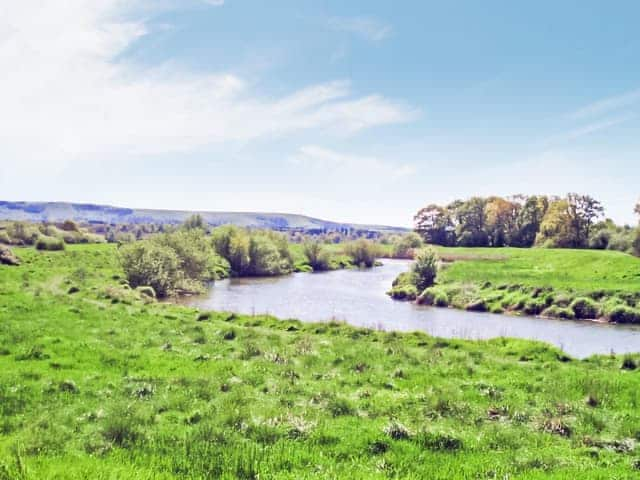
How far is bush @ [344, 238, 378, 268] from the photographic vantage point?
411ft

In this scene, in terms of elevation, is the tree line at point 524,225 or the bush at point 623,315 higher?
the tree line at point 524,225

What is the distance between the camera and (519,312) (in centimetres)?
4841

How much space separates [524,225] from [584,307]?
68.0 m

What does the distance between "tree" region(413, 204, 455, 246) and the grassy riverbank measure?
112 m

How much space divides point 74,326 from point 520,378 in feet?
57.2

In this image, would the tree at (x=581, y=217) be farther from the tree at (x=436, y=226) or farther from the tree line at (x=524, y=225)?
the tree at (x=436, y=226)

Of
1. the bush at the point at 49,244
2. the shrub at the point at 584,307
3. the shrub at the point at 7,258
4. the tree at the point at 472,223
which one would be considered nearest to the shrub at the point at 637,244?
the shrub at the point at 584,307

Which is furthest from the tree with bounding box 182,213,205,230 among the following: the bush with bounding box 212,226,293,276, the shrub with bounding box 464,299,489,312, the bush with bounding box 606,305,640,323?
the bush with bounding box 606,305,640,323

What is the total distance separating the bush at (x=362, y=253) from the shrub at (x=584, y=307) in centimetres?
7958

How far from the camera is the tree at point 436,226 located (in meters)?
129

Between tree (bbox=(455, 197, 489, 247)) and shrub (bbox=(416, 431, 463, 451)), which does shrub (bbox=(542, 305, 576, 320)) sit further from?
tree (bbox=(455, 197, 489, 247))

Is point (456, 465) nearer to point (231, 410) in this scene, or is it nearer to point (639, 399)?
point (231, 410)

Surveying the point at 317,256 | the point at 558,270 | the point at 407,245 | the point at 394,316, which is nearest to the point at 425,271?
the point at 558,270

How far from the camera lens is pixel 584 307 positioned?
4488 centimetres
